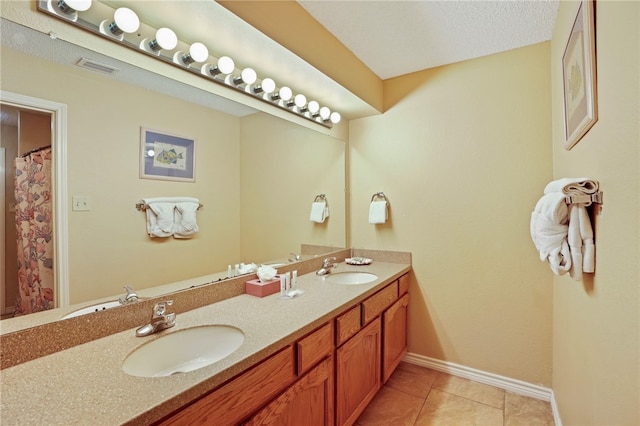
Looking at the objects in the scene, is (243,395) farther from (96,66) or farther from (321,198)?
(321,198)

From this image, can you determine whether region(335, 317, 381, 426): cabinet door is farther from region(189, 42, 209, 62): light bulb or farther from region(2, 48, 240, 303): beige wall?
region(189, 42, 209, 62): light bulb

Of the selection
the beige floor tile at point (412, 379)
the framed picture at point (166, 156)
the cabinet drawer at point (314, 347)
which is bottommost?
the beige floor tile at point (412, 379)

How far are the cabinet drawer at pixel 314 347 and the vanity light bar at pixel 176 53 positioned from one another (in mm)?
1319

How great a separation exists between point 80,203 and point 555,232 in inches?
69.3

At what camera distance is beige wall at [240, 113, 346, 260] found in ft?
5.56

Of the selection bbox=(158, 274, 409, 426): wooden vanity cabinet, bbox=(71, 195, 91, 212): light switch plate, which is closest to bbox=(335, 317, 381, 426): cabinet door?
bbox=(158, 274, 409, 426): wooden vanity cabinet

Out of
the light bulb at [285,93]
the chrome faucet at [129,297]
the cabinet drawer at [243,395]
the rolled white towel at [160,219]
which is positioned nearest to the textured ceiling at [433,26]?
the light bulb at [285,93]

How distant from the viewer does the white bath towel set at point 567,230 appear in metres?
0.99

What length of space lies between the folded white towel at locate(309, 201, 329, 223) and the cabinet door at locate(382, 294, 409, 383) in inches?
32.8

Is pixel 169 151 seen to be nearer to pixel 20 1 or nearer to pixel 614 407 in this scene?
pixel 20 1

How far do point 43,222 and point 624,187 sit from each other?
1.77 m

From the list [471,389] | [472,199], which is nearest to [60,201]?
[472,199]

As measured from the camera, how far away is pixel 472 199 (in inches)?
81.4

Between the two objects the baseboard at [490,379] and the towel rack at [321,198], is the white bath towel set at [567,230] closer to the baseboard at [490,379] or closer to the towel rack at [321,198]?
the baseboard at [490,379]
